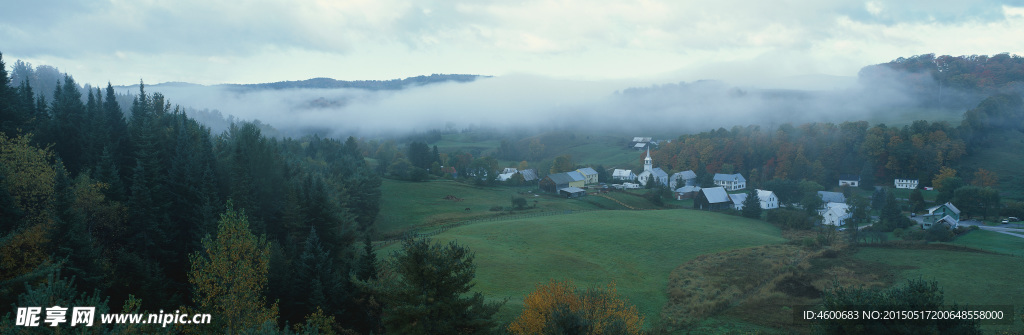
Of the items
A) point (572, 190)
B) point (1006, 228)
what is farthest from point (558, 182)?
point (1006, 228)

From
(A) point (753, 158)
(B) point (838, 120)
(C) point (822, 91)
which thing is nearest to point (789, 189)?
(A) point (753, 158)

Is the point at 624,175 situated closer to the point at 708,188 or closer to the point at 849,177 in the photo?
the point at 708,188

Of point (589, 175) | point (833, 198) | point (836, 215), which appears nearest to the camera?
point (836, 215)

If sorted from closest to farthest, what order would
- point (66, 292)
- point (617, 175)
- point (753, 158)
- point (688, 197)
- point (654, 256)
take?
point (66, 292) < point (654, 256) < point (688, 197) < point (753, 158) < point (617, 175)

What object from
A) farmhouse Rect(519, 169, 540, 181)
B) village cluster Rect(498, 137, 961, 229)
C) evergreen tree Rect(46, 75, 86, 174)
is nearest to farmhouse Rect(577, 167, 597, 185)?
village cluster Rect(498, 137, 961, 229)

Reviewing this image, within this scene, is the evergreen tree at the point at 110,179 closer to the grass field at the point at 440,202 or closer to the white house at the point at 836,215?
the grass field at the point at 440,202

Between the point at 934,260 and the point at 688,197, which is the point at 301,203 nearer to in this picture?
the point at 934,260
